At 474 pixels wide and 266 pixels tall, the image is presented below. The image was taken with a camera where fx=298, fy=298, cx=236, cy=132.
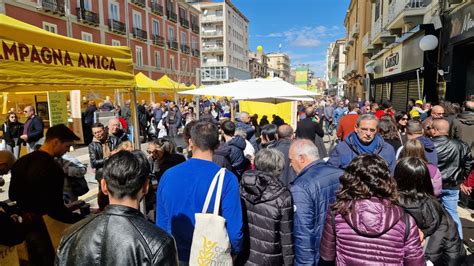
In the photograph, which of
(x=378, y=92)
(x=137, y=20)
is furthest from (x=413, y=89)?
(x=137, y=20)

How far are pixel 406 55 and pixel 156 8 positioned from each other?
27522 mm

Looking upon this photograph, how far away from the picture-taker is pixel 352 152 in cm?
368

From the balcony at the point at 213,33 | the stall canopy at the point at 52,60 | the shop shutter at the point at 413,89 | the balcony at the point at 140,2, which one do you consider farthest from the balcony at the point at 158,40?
the stall canopy at the point at 52,60

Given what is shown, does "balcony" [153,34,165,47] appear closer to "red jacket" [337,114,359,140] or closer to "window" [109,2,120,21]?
"window" [109,2,120,21]

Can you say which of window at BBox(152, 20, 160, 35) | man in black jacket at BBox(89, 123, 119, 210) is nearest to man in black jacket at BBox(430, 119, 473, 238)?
man in black jacket at BBox(89, 123, 119, 210)

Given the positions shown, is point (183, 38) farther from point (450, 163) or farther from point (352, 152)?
point (450, 163)

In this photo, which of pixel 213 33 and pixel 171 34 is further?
pixel 213 33

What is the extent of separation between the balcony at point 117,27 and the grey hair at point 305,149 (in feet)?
87.9

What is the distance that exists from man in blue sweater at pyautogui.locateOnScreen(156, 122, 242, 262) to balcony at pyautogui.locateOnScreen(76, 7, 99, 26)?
24.2 m

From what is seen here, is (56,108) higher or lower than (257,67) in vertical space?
lower

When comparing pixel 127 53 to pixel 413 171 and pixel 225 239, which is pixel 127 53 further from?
pixel 413 171

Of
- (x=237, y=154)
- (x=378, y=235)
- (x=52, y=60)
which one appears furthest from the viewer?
(x=237, y=154)

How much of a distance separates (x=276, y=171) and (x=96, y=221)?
1.79m

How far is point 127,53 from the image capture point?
14.2 ft
